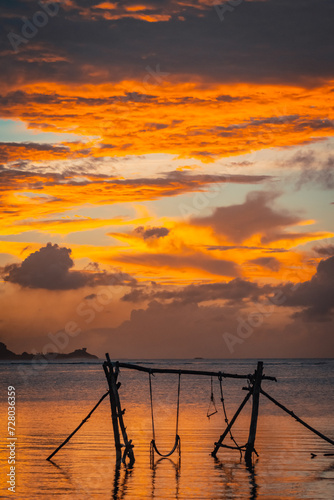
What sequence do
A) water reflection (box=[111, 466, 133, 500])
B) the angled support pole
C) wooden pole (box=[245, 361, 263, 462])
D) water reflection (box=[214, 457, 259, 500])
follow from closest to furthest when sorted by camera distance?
water reflection (box=[111, 466, 133, 500]) → water reflection (box=[214, 457, 259, 500]) → the angled support pole → wooden pole (box=[245, 361, 263, 462])

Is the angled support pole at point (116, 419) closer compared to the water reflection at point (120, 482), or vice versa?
the water reflection at point (120, 482)

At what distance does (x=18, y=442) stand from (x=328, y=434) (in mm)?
13667

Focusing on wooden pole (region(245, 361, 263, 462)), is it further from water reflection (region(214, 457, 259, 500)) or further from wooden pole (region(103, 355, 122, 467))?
wooden pole (region(103, 355, 122, 467))

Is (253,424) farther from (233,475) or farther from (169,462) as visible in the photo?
(169,462)

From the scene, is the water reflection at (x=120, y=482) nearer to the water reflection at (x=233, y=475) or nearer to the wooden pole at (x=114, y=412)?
the wooden pole at (x=114, y=412)

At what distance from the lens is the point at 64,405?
146ft

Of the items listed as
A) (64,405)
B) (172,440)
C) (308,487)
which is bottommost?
(308,487)

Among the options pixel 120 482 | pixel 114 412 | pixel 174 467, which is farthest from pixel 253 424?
pixel 120 482

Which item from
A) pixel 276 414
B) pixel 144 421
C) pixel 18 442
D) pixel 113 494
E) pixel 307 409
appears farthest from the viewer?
pixel 307 409

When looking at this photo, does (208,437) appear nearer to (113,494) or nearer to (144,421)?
(144,421)

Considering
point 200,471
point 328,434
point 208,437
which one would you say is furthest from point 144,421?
point 200,471

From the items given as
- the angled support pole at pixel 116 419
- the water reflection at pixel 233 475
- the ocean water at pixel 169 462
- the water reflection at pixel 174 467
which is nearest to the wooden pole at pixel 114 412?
the angled support pole at pixel 116 419

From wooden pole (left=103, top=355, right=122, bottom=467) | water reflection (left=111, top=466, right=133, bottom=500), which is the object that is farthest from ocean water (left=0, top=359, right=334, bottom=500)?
wooden pole (left=103, top=355, right=122, bottom=467)

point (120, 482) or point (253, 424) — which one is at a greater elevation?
point (253, 424)
